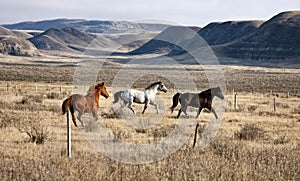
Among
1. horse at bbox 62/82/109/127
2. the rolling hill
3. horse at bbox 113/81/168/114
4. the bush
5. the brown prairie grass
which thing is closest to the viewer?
the brown prairie grass

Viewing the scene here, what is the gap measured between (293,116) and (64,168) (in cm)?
1564

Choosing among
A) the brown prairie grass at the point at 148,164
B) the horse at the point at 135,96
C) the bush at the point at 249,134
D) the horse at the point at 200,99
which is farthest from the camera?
the horse at the point at 135,96

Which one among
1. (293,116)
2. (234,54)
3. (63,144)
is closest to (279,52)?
(234,54)

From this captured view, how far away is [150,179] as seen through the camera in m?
8.38

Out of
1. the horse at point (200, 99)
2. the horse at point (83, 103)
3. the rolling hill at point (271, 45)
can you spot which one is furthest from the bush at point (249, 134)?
the rolling hill at point (271, 45)

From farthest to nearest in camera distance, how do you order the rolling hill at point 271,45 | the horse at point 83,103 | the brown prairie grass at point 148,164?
the rolling hill at point 271,45, the horse at point 83,103, the brown prairie grass at point 148,164

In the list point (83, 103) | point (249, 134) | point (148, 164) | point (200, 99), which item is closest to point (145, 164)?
point (148, 164)

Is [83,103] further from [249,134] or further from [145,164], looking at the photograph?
[145,164]

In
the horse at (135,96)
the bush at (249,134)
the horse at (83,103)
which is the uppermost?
the horse at (83,103)

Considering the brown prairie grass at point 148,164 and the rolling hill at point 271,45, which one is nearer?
the brown prairie grass at point 148,164

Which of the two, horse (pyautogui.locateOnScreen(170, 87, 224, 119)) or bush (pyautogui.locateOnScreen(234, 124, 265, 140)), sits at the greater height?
horse (pyautogui.locateOnScreen(170, 87, 224, 119))

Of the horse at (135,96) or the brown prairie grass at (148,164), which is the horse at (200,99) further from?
the brown prairie grass at (148,164)

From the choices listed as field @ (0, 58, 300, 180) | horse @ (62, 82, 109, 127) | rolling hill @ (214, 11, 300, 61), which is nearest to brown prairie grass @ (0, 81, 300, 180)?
field @ (0, 58, 300, 180)

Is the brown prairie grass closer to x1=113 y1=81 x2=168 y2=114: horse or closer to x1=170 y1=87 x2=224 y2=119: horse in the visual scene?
x1=170 y1=87 x2=224 y2=119: horse
